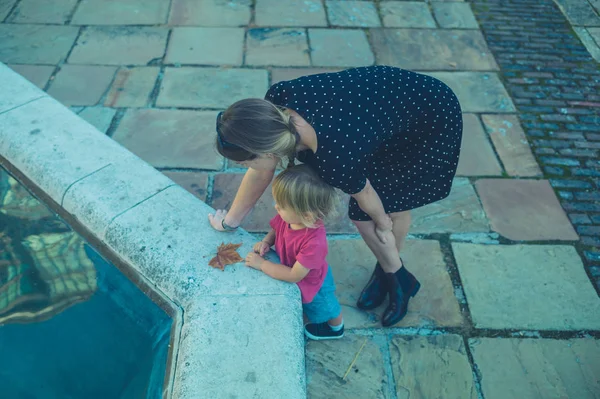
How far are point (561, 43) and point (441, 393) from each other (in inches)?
138

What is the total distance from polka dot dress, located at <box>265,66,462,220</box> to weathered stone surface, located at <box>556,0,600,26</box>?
352cm

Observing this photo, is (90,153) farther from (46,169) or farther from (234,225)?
(234,225)

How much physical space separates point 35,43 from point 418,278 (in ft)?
11.7

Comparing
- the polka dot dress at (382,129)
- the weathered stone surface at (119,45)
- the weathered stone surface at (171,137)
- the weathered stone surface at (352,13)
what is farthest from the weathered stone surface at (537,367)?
the weathered stone surface at (119,45)

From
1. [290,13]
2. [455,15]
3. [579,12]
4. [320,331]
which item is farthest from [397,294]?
[579,12]

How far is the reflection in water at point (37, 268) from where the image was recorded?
2535mm

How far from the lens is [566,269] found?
2836mm

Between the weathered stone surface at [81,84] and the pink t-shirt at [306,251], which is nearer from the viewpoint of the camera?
the pink t-shirt at [306,251]

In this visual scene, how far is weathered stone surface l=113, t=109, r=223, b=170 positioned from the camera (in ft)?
11.0

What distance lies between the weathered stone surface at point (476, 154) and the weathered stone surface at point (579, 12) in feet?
6.38

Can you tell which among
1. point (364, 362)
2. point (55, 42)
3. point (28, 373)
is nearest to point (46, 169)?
point (28, 373)

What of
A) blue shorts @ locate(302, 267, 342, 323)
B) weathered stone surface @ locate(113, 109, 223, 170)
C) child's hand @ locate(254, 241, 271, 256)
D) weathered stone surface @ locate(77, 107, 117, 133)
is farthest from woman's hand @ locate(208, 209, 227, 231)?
weathered stone surface @ locate(77, 107, 117, 133)

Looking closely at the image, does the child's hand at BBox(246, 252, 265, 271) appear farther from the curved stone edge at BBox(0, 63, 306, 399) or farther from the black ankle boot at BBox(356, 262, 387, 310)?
the black ankle boot at BBox(356, 262, 387, 310)

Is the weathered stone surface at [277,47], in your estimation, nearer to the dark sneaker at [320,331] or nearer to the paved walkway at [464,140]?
the paved walkway at [464,140]
